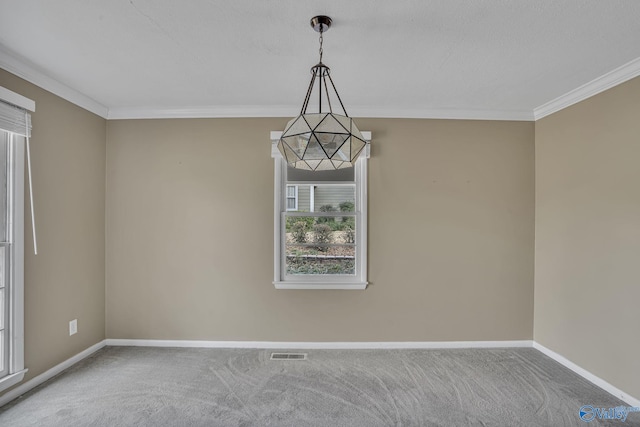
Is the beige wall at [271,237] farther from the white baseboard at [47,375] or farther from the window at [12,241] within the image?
the window at [12,241]

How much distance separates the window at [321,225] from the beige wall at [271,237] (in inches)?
6.6

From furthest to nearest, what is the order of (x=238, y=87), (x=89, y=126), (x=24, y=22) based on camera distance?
(x=89, y=126) → (x=238, y=87) → (x=24, y=22)

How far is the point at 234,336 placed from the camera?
3070 millimetres

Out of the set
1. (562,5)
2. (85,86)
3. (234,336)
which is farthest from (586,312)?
(85,86)

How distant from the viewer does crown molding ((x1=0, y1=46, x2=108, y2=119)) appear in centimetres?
209

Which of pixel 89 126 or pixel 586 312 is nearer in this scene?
pixel 586 312

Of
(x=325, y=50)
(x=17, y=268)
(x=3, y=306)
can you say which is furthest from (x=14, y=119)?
(x=325, y=50)

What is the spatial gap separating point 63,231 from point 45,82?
1216 millimetres

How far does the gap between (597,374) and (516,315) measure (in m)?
0.75

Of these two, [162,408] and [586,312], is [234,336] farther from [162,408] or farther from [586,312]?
[586,312]

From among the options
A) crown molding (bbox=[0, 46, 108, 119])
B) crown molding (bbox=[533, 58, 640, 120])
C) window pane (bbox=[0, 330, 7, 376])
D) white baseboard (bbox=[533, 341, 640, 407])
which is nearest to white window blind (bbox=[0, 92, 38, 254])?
crown molding (bbox=[0, 46, 108, 119])
